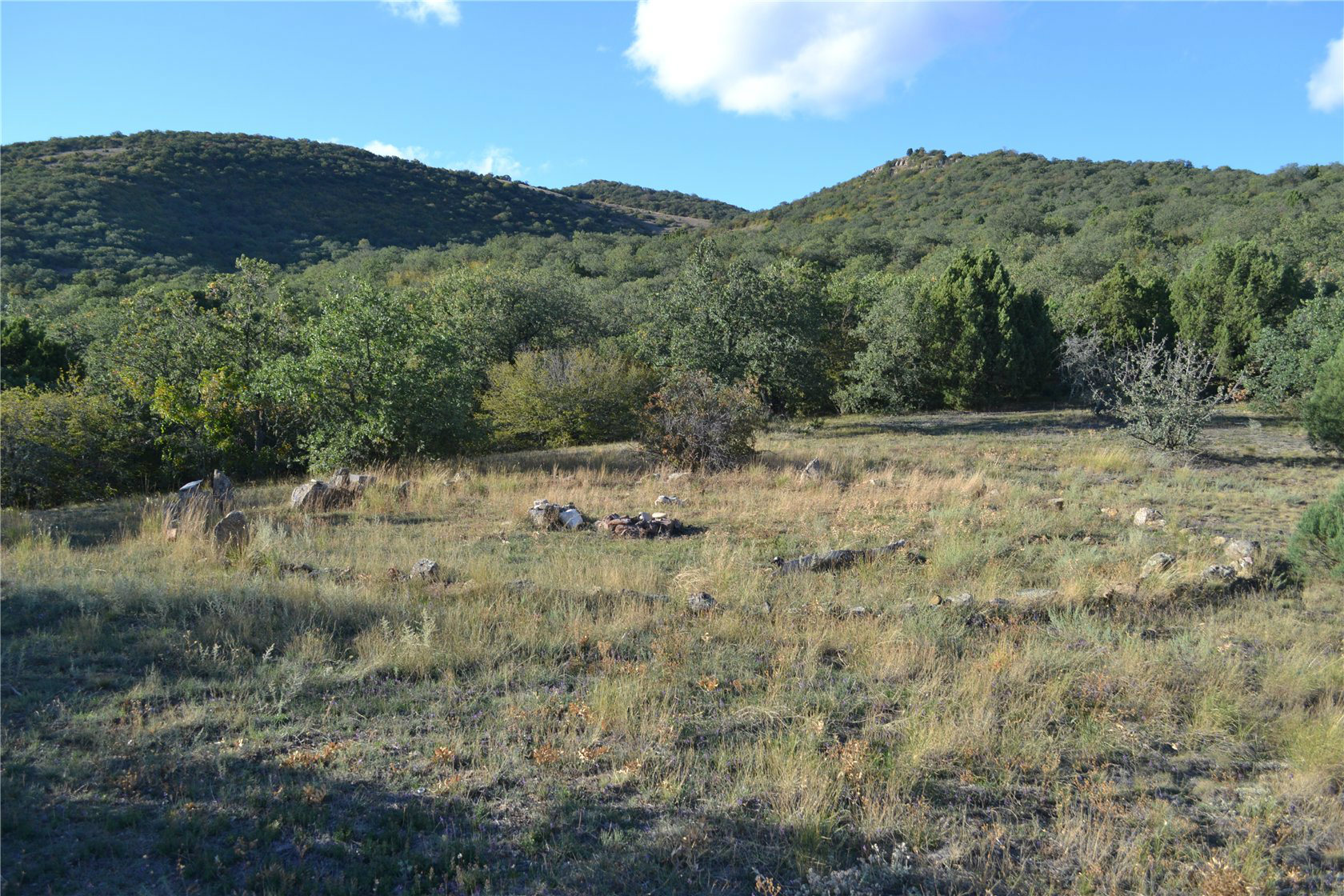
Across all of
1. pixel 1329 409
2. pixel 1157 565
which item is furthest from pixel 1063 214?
pixel 1157 565

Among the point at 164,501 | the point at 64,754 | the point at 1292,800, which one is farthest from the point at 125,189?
the point at 1292,800

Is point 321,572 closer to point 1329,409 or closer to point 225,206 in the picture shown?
point 1329,409

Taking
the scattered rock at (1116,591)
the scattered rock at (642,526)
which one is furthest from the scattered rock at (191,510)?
the scattered rock at (1116,591)

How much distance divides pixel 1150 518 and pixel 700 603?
718cm

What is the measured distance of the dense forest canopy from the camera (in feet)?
51.8

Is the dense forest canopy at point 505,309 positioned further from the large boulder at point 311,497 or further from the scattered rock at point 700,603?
the scattered rock at point 700,603

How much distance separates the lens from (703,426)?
47.8 ft

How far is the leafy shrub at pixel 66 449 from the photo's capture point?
13.9 m

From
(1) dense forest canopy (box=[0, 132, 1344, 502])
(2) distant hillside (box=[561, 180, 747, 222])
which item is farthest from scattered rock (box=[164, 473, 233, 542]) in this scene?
(2) distant hillside (box=[561, 180, 747, 222])

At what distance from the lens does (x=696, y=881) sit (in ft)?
10.5

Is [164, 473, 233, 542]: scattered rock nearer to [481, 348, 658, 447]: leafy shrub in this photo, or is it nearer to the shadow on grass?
the shadow on grass

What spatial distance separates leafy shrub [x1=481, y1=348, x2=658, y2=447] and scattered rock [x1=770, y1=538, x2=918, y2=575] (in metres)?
12.9

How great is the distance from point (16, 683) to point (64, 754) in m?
1.26

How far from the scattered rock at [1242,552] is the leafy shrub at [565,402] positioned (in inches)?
→ 572
